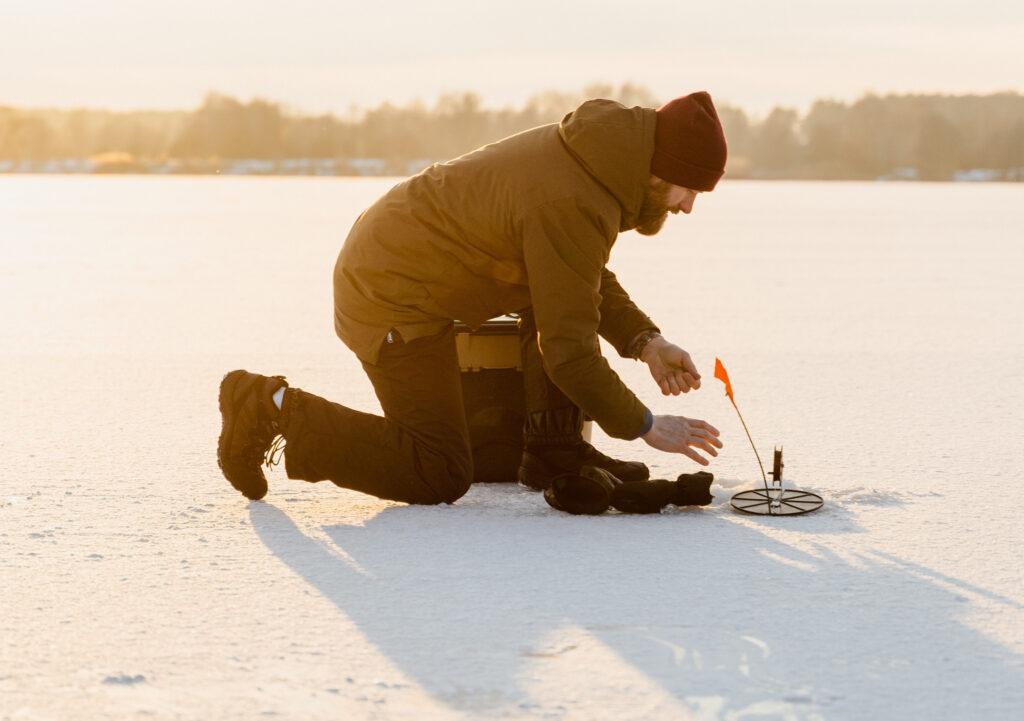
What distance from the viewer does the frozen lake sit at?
2.37 metres

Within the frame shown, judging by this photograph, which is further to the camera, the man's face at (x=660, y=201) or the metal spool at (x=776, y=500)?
the metal spool at (x=776, y=500)

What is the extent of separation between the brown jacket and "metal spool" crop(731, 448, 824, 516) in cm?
48

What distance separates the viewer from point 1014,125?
248 feet

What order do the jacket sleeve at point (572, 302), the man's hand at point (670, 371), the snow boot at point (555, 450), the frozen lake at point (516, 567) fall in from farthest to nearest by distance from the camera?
the snow boot at point (555, 450)
the man's hand at point (670, 371)
the jacket sleeve at point (572, 302)
the frozen lake at point (516, 567)

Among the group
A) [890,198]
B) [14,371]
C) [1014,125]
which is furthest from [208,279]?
[1014,125]

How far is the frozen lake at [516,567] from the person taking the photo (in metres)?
2.37

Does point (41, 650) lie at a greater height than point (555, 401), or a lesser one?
lesser

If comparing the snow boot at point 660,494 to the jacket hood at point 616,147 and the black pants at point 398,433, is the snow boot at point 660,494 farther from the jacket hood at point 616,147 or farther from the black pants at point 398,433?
the jacket hood at point 616,147

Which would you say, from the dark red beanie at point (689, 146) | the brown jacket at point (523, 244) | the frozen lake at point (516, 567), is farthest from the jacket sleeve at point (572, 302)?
the frozen lake at point (516, 567)

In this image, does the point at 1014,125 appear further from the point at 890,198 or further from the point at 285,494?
the point at 285,494

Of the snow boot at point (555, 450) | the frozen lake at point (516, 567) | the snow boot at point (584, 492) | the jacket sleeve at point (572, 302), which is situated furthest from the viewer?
the snow boot at point (555, 450)

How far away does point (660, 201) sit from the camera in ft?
11.2

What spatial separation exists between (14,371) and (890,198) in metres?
26.5

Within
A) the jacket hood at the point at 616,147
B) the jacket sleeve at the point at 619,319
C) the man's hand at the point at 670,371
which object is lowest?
the man's hand at the point at 670,371
